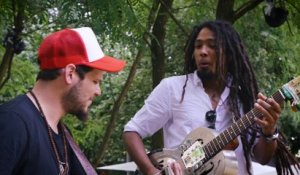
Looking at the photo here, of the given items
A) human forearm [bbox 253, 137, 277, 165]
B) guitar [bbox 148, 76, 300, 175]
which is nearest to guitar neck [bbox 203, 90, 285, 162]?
guitar [bbox 148, 76, 300, 175]

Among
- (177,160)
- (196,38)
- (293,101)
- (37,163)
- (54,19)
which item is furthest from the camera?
(54,19)

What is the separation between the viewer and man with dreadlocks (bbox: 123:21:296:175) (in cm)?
317

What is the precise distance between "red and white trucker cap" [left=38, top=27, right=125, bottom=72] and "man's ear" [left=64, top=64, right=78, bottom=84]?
0.05 ft

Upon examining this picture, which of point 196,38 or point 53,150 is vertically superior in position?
point 196,38

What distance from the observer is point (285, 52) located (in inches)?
247

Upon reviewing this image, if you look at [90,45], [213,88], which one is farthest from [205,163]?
[90,45]

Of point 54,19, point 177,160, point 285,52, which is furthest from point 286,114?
point 177,160

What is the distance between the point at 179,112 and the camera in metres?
3.23

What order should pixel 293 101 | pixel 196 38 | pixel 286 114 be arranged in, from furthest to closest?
pixel 286 114 < pixel 196 38 < pixel 293 101

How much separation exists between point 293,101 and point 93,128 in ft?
11.3

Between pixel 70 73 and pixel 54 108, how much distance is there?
15 centimetres

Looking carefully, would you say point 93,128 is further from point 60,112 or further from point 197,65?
point 60,112

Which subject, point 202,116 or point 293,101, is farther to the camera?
point 202,116

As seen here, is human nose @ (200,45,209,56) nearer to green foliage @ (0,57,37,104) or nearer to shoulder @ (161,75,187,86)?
shoulder @ (161,75,187,86)
